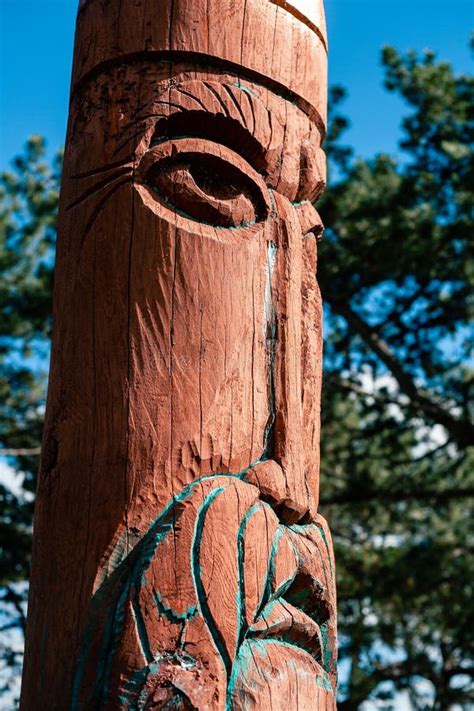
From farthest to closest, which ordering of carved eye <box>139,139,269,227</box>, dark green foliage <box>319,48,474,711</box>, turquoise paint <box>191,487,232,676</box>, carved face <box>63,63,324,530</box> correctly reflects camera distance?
dark green foliage <box>319,48,474,711</box> < carved eye <box>139,139,269,227</box> < carved face <box>63,63,324,530</box> < turquoise paint <box>191,487,232,676</box>

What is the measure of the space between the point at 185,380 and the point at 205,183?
65 cm

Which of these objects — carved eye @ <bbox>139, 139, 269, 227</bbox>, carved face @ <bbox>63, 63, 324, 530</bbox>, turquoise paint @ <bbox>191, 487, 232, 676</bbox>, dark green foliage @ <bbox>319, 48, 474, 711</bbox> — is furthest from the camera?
dark green foliage @ <bbox>319, 48, 474, 711</bbox>

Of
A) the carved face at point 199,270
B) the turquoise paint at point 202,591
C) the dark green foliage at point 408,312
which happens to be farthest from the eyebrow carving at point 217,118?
the dark green foliage at point 408,312

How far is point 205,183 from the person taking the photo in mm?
2660

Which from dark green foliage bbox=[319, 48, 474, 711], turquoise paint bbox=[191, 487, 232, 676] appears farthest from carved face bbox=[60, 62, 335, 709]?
dark green foliage bbox=[319, 48, 474, 711]

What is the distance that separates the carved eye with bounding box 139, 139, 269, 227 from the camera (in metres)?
2.59

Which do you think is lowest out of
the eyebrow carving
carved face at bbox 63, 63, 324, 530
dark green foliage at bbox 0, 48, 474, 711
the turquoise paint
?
the turquoise paint

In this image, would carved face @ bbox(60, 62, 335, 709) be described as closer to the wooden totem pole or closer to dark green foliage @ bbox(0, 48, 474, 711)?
the wooden totem pole

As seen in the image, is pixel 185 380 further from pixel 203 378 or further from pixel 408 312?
pixel 408 312

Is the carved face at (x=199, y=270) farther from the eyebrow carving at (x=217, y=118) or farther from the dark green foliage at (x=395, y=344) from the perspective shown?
the dark green foliage at (x=395, y=344)

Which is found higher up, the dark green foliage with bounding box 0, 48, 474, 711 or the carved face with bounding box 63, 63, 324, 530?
the dark green foliage with bounding box 0, 48, 474, 711

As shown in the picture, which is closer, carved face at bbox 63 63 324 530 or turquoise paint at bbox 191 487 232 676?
turquoise paint at bbox 191 487 232 676

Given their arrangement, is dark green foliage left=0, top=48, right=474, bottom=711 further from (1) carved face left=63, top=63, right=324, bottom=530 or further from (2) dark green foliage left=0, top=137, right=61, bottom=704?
(1) carved face left=63, top=63, right=324, bottom=530

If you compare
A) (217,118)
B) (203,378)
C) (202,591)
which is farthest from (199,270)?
(202,591)
